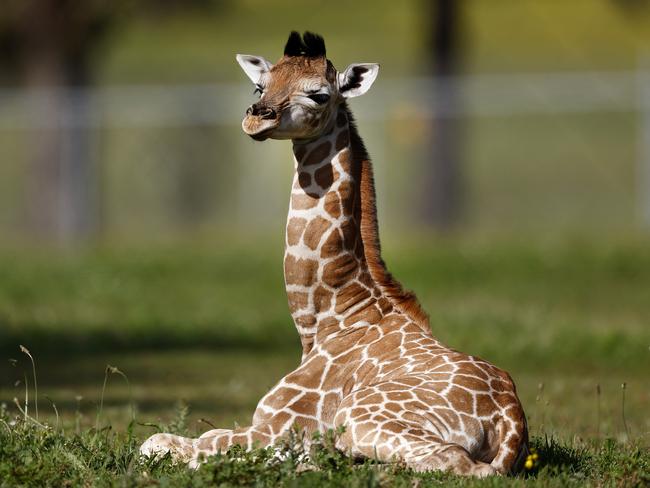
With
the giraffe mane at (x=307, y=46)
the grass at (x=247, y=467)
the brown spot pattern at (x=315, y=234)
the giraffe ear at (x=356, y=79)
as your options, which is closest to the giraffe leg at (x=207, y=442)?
the grass at (x=247, y=467)

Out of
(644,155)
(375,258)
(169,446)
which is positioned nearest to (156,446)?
(169,446)

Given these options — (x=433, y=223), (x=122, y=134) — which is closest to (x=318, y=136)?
(x=433, y=223)

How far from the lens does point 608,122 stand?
3575cm

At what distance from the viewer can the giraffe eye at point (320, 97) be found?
275 inches

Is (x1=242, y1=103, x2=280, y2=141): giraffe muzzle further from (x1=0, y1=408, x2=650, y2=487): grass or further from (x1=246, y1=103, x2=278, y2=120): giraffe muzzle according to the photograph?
(x1=0, y1=408, x2=650, y2=487): grass

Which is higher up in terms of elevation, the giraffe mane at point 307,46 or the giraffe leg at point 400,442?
the giraffe mane at point 307,46

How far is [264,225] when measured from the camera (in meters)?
25.1

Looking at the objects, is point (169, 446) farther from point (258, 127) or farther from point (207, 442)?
point (258, 127)

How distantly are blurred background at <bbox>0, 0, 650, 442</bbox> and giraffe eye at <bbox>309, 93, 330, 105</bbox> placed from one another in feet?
8.05

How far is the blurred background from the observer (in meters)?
12.6

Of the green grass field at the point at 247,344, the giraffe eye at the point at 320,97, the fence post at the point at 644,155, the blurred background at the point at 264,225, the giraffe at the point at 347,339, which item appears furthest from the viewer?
the fence post at the point at 644,155

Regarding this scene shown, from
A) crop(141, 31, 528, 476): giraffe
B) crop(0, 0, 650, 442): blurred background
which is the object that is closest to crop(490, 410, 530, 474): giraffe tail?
crop(141, 31, 528, 476): giraffe

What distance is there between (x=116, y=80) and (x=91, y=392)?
1521 inches

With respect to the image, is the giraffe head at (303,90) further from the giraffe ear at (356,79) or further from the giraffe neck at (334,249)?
the giraffe neck at (334,249)
